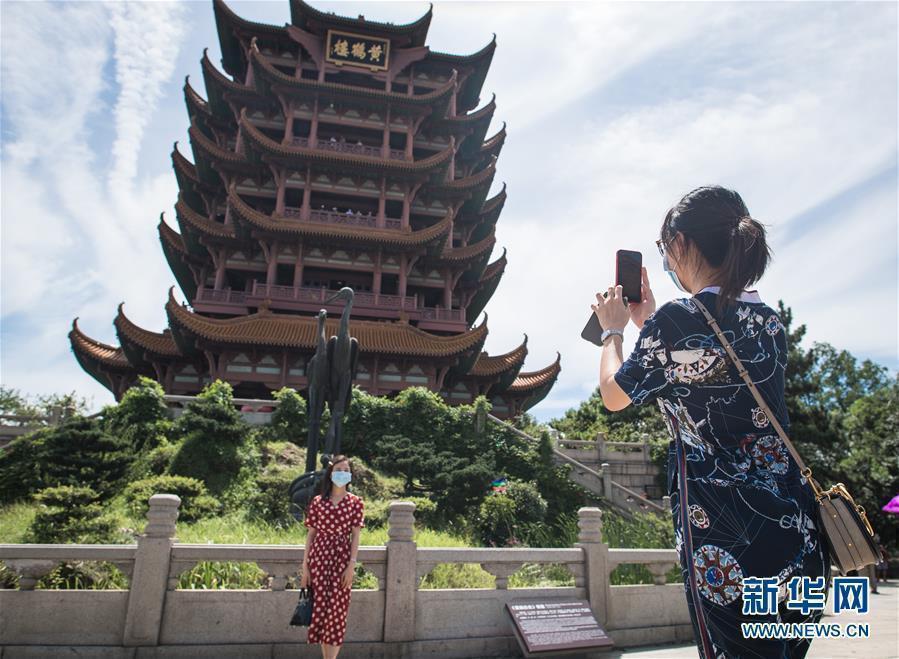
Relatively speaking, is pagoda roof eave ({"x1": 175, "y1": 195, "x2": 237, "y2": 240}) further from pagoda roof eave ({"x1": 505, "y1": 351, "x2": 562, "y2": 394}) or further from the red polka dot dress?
the red polka dot dress

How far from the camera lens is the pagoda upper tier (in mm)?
18797

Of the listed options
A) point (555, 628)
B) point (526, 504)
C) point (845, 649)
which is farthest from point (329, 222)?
A: point (845, 649)

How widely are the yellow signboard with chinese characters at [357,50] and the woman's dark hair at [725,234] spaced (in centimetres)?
2710

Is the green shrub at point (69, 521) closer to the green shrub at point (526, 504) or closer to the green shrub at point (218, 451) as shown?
the green shrub at point (218, 451)

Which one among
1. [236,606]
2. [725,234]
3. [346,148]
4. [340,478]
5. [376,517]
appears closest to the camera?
[725,234]

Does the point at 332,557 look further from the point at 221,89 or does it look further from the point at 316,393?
the point at 221,89

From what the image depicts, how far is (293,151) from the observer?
2186 cm

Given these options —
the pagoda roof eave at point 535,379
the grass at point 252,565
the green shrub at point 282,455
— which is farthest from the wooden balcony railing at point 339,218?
the grass at point 252,565

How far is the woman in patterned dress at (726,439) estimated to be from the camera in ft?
4.39

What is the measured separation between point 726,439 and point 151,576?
17.9 ft

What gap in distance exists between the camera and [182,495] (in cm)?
948

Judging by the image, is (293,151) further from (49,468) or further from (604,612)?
(604,612)

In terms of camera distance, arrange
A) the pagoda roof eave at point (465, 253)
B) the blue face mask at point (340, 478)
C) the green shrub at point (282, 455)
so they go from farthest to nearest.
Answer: the pagoda roof eave at point (465, 253) → the green shrub at point (282, 455) → the blue face mask at point (340, 478)

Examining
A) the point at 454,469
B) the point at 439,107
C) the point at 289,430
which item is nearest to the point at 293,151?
the point at 439,107
